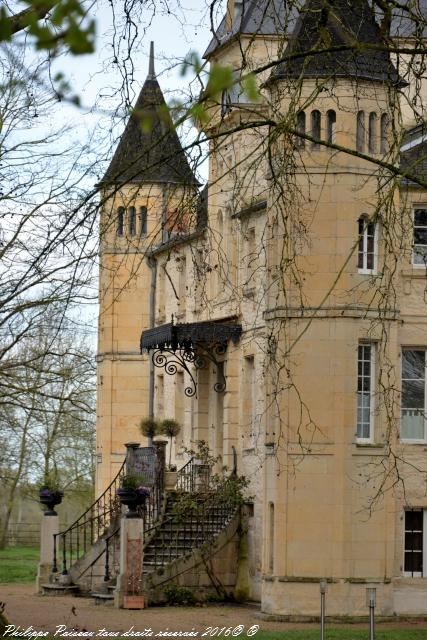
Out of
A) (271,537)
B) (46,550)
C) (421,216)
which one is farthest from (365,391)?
(46,550)

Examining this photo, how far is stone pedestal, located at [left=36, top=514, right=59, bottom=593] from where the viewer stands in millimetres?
35844

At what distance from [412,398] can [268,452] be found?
333cm

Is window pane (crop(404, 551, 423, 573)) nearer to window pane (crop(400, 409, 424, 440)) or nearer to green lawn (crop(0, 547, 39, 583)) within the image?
window pane (crop(400, 409, 424, 440))

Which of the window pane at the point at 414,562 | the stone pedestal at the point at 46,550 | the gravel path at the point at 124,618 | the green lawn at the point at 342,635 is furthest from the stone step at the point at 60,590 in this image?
the green lawn at the point at 342,635

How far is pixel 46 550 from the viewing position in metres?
36.4

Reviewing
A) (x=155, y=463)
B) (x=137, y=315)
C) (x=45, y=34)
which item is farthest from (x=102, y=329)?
(x=45, y=34)

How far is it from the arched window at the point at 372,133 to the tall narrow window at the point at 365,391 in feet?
12.1

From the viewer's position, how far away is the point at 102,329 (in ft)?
148

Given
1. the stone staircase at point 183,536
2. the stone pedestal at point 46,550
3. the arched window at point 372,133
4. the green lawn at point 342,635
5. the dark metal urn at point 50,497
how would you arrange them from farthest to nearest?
1. the dark metal urn at point 50,497
2. the stone pedestal at point 46,550
3. the stone staircase at point 183,536
4. the arched window at point 372,133
5. the green lawn at point 342,635

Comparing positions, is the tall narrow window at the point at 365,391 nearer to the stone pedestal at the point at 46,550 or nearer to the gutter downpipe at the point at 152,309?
the stone pedestal at the point at 46,550

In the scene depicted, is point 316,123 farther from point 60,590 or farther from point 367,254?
point 60,590

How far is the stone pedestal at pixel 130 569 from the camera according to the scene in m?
29.9

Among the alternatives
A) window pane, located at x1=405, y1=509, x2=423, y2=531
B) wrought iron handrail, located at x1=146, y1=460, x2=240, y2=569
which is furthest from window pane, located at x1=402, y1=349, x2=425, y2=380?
wrought iron handrail, located at x1=146, y1=460, x2=240, y2=569

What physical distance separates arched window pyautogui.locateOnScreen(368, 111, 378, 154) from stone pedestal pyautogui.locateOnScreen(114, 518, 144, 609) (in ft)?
27.5
